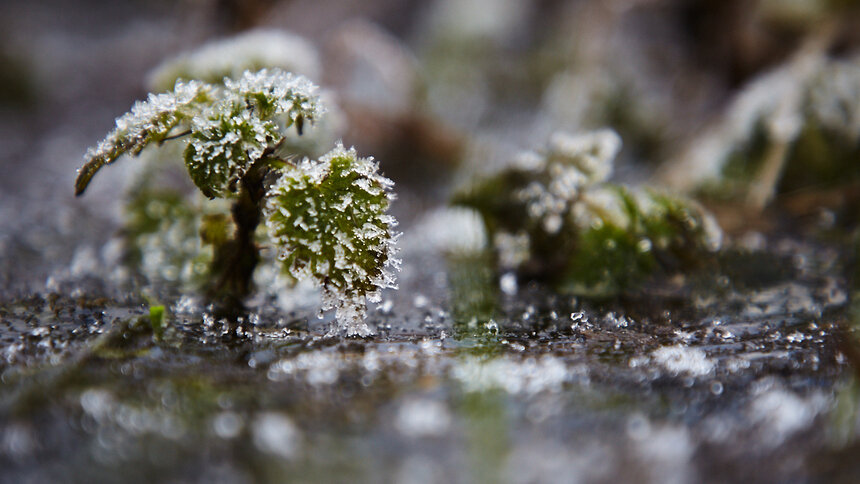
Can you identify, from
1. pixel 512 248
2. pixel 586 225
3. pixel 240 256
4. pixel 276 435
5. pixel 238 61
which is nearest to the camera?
pixel 276 435

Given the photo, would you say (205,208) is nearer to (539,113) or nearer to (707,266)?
(707,266)

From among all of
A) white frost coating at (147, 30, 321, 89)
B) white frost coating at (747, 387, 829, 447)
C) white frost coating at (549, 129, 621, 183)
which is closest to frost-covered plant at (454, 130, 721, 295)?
white frost coating at (549, 129, 621, 183)

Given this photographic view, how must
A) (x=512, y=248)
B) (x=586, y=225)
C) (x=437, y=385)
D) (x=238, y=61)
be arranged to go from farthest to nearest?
(x=238, y=61) < (x=512, y=248) < (x=586, y=225) < (x=437, y=385)

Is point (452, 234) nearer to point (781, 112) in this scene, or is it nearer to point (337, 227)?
point (337, 227)

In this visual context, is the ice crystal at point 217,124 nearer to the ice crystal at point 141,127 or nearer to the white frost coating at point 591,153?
the ice crystal at point 141,127

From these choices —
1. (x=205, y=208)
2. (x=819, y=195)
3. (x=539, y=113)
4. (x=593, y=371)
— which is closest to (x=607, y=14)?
(x=539, y=113)

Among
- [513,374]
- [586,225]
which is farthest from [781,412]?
[586,225]

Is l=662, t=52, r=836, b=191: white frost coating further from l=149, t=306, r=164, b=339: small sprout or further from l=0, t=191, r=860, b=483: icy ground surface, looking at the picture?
l=149, t=306, r=164, b=339: small sprout

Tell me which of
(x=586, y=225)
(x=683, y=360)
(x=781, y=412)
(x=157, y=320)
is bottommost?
(x=781, y=412)
